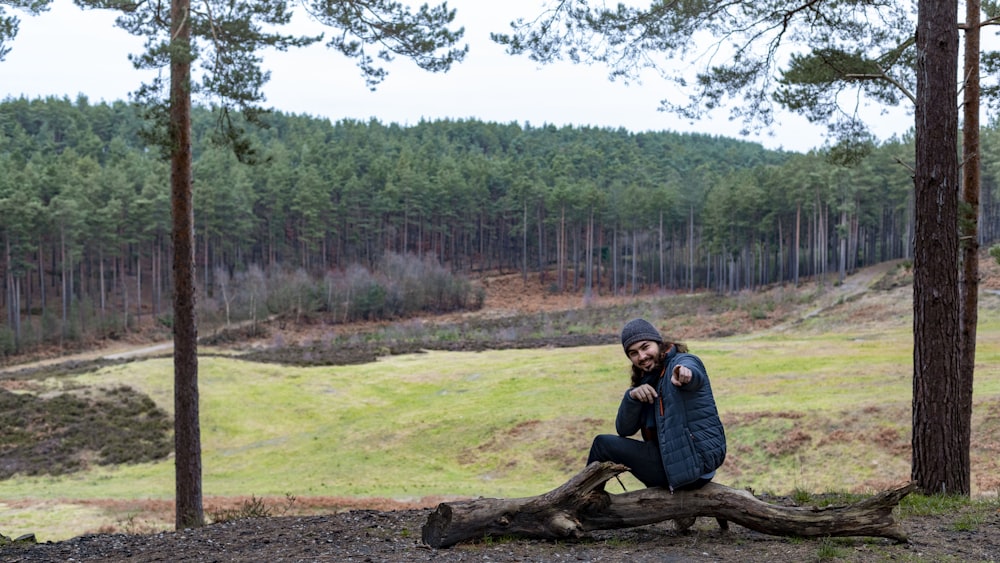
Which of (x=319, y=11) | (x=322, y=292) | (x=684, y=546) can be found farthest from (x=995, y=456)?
(x=322, y=292)

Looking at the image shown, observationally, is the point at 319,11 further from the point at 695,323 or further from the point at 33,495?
the point at 695,323

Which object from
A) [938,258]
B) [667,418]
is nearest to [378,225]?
[938,258]

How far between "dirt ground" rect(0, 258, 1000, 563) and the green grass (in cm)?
660

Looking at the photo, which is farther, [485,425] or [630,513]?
[485,425]

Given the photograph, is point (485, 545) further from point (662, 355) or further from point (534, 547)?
point (662, 355)

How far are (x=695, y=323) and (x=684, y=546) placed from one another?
154ft

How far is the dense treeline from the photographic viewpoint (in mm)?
63344

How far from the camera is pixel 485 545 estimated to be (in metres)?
5.84

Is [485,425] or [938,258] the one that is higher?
[938,258]

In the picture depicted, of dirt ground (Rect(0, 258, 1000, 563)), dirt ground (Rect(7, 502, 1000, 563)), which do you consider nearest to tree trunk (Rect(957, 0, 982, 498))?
dirt ground (Rect(0, 258, 1000, 563))

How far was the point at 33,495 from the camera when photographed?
63.0 ft

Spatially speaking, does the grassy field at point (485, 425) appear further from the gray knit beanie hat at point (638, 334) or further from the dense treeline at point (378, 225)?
the dense treeline at point (378, 225)

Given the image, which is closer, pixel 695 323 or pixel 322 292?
pixel 695 323

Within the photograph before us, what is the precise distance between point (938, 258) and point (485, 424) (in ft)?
54.9
